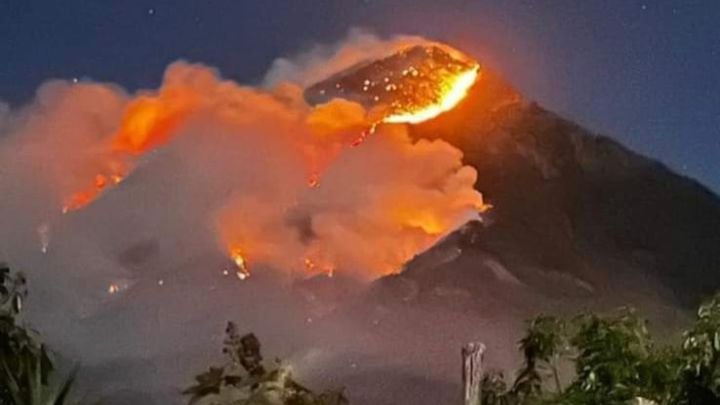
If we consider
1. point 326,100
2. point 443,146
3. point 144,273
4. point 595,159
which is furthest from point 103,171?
point 595,159

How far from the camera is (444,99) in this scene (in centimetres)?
702

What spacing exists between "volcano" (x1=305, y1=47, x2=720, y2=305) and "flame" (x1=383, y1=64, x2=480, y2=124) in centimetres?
3

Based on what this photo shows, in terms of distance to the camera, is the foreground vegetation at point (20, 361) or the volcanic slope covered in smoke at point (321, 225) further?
the volcanic slope covered in smoke at point (321, 225)

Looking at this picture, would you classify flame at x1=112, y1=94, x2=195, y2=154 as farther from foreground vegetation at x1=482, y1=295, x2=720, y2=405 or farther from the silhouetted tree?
foreground vegetation at x1=482, y1=295, x2=720, y2=405

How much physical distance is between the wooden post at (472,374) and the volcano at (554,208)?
1045 mm

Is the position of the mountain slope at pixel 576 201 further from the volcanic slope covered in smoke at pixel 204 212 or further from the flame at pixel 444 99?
the volcanic slope covered in smoke at pixel 204 212

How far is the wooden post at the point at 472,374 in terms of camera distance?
5539 mm

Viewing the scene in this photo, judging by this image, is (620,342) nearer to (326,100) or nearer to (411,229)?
(411,229)

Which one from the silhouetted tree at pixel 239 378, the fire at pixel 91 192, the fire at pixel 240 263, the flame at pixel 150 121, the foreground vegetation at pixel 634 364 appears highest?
the flame at pixel 150 121

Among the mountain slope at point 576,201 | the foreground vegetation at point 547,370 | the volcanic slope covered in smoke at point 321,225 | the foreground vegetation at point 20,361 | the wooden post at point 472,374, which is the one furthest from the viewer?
the mountain slope at point 576,201

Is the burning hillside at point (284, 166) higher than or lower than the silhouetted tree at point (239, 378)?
higher

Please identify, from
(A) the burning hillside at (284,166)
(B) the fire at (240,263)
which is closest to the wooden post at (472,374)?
(A) the burning hillside at (284,166)

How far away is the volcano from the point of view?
677cm

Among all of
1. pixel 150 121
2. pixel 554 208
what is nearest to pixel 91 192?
pixel 150 121
